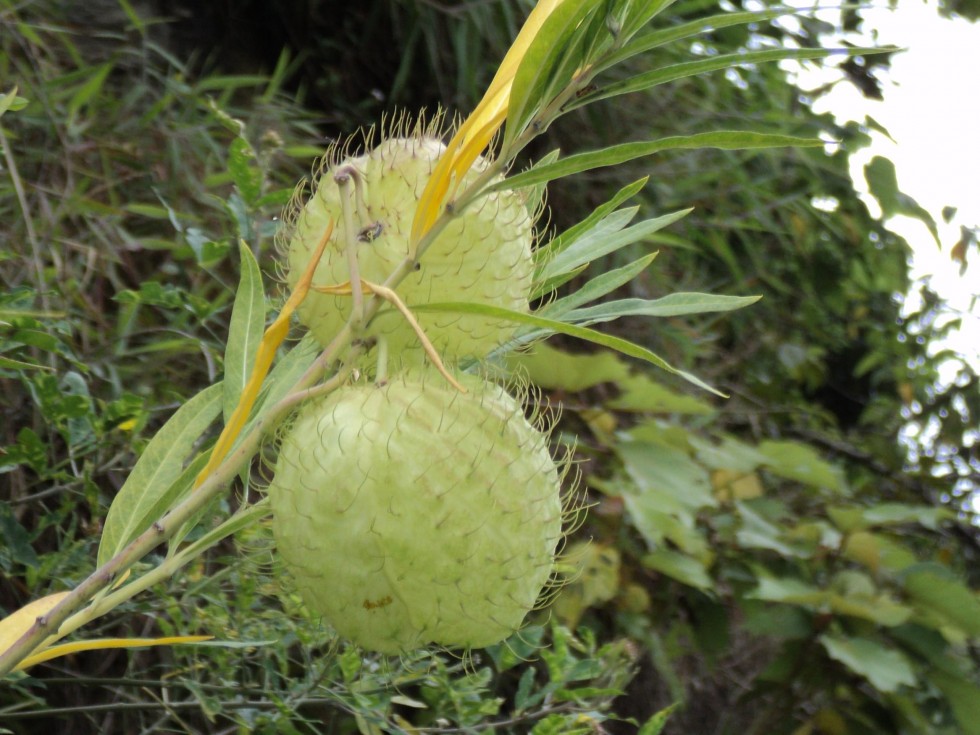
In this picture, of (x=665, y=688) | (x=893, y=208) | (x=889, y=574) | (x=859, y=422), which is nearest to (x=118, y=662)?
(x=665, y=688)

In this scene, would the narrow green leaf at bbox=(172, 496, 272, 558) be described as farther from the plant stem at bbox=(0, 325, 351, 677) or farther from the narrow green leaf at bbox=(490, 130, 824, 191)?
the narrow green leaf at bbox=(490, 130, 824, 191)

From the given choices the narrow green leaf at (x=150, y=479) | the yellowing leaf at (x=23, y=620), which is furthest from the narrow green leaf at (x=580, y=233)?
the yellowing leaf at (x=23, y=620)

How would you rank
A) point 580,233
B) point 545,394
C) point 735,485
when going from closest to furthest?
point 580,233 < point 545,394 < point 735,485

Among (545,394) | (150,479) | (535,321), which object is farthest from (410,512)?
(545,394)

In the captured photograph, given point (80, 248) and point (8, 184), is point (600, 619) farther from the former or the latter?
point (8, 184)

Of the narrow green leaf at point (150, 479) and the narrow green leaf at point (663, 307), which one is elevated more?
the narrow green leaf at point (663, 307)

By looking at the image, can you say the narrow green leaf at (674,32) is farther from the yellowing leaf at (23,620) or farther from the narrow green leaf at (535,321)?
→ the yellowing leaf at (23,620)

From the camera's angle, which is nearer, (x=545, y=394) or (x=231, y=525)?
(x=231, y=525)

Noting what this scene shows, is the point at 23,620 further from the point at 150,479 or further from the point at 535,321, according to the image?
the point at 535,321
